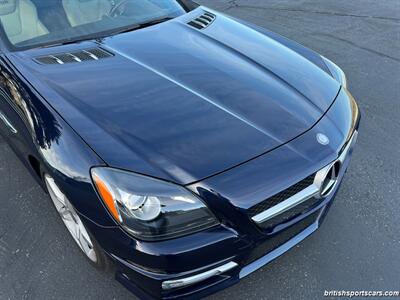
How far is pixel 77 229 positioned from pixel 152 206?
79 cm

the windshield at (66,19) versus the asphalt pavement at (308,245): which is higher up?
the windshield at (66,19)

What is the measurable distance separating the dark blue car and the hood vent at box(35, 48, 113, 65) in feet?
0.04

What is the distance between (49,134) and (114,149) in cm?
41

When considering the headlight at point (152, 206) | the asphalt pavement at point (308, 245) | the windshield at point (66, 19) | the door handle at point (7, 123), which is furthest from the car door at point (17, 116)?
the headlight at point (152, 206)

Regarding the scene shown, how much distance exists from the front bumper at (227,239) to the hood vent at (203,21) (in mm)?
Answer: 1332

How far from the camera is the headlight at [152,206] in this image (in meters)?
1.44

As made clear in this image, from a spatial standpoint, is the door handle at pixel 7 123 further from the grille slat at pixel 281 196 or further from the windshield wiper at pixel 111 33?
the grille slat at pixel 281 196

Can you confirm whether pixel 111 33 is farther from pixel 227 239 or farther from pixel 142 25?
pixel 227 239

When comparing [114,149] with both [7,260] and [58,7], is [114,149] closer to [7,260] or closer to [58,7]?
[7,260]

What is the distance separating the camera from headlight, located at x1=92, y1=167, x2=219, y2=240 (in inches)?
56.7

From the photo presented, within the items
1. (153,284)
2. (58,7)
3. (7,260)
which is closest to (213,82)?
(153,284)

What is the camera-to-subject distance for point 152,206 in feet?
4.75

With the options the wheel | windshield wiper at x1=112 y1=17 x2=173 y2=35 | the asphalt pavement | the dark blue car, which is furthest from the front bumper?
windshield wiper at x1=112 y1=17 x2=173 y2=35

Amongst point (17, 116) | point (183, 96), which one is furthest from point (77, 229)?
point (183, 96)
